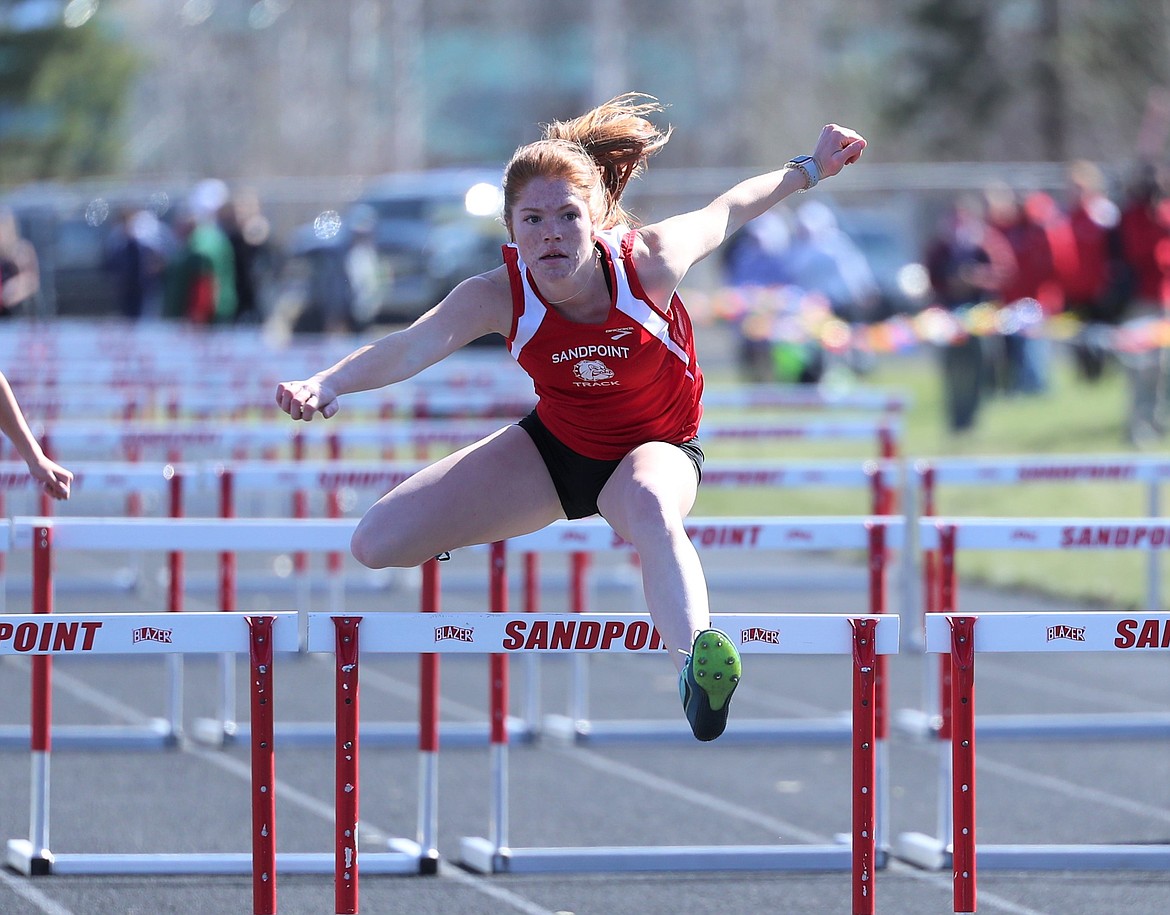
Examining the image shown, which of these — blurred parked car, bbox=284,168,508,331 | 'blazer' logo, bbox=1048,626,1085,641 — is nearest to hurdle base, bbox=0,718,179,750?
'blazer' logo, bbox=1048,626,1085,641

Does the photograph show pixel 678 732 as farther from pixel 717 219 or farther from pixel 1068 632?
pixel 1068 632

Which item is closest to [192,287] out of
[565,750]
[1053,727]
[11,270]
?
[11,270]

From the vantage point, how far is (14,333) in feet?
67.6

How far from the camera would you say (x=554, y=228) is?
498 centimetres

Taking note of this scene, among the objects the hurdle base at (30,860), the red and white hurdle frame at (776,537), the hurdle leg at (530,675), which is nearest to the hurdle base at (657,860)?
the red and white hurdle frame at (776,537)

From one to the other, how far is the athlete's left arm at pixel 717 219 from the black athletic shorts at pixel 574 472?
499 millimetres

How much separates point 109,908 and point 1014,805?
10.7 ft

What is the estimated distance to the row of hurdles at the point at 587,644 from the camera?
4.73 metres

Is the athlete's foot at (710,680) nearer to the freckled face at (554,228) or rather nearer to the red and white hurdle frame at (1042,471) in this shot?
the freckled face at (554,228)

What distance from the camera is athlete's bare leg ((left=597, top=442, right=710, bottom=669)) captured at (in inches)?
183

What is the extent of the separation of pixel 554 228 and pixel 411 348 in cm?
48

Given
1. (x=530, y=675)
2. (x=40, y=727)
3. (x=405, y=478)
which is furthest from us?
(x=530, y=675)

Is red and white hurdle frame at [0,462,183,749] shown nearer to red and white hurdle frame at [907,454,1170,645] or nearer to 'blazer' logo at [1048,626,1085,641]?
red and white hurdle frame at [907,454,1170,645]

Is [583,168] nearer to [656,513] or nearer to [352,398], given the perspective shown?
[656,513]
